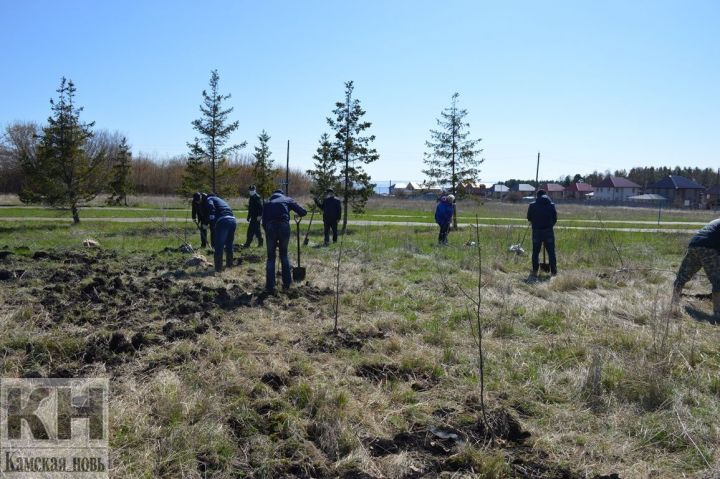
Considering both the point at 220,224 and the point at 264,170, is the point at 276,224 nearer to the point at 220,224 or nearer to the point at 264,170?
the point at 220,224

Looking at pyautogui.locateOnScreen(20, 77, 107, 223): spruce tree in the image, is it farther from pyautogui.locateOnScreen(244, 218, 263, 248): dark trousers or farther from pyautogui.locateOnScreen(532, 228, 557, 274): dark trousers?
pyautogui.locateOnScreen(532, 228, 557, 274): dark trousers

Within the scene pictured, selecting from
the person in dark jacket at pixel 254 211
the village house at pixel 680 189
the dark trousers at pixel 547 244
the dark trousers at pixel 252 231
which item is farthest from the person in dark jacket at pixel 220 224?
the village house at pixel 680 189

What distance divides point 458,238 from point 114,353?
14031mm

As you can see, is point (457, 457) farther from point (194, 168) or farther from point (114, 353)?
point (194, 168)

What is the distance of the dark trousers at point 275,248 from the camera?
26.0 ft

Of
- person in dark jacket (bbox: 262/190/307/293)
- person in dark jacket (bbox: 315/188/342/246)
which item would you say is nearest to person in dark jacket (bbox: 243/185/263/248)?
person in dark jacket (bbox: 315/188/342/246)

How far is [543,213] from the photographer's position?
10312mm

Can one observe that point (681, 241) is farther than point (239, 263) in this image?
Yes

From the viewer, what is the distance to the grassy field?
3.37 m

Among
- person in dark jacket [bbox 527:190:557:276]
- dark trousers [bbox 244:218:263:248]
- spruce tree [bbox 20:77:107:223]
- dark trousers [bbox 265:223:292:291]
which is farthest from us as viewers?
spruce tree [bbox 20:77:107:223]

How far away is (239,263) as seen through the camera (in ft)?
35.6

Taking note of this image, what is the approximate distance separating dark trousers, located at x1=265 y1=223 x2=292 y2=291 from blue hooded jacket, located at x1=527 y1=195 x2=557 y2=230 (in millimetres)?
5201

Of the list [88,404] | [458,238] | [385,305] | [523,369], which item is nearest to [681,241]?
[458,238]

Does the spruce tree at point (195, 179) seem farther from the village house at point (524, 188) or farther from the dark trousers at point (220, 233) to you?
the village house at point (524, 188)
